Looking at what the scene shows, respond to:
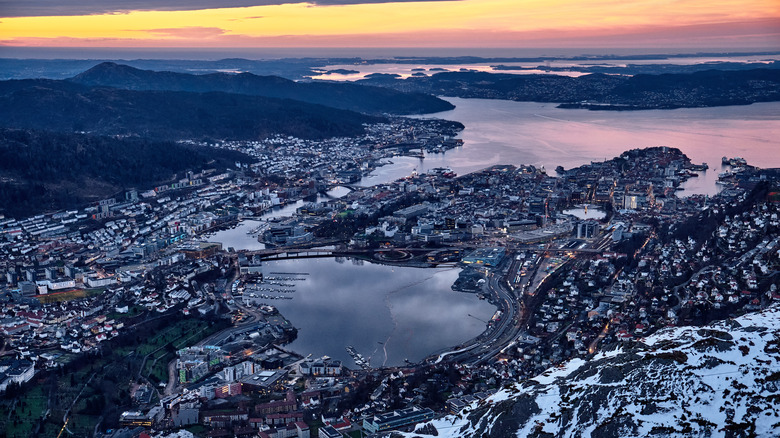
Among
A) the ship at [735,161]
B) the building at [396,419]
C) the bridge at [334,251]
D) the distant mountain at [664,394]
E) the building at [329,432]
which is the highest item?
the distant mountain at [664,394]

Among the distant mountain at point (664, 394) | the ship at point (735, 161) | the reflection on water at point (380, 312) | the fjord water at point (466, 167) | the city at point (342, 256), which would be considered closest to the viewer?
the distant mountain at point (664, 394)

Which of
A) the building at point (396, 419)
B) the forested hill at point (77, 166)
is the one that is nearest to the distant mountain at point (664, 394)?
the building at point (396, 419)

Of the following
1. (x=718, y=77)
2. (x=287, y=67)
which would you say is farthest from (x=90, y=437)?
(x=287, y=67)

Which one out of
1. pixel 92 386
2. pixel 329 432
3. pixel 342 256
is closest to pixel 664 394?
pixel 329 432

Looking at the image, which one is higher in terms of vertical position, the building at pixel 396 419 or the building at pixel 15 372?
the building at pixel 396 419

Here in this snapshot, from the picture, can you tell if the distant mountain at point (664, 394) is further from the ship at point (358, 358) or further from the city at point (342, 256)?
the ship at point (358, 358)

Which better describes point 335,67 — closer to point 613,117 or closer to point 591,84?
point 591,84
